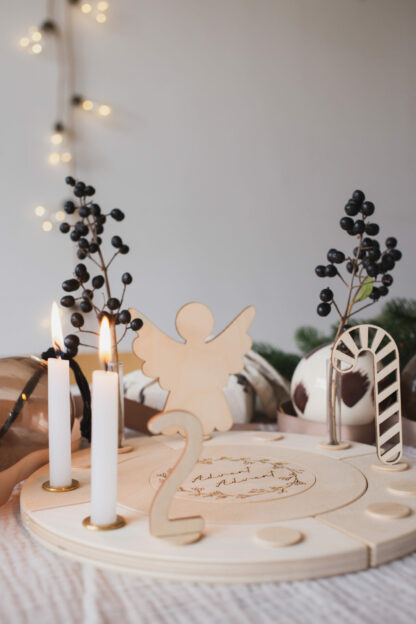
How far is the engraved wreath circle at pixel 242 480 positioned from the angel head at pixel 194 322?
173 mm

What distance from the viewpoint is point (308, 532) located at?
1.73ft

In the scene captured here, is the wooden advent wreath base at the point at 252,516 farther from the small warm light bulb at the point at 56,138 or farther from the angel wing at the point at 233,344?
the small warm light bulb at the point at 56,138

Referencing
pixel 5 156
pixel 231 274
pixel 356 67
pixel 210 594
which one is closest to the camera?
pixel 210 594

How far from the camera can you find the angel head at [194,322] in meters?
0.80

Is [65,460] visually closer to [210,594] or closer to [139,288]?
[210,594]

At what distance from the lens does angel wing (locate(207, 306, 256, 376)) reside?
837 mm

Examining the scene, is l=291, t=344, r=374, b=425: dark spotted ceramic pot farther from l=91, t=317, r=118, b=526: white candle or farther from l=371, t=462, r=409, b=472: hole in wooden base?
l=91, t=317, r=118, b=526: white candle

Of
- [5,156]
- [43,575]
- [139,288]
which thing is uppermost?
[5,156]

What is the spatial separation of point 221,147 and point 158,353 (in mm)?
1348

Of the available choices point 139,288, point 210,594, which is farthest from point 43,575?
point 139,288

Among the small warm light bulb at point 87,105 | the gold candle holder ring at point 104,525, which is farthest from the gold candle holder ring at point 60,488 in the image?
the small warm light bulb at point 87,105

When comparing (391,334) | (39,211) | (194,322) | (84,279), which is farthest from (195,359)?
(39,211)

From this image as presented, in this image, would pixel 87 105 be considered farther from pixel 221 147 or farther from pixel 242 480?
pixel 242 480

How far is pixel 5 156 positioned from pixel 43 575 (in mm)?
1468
